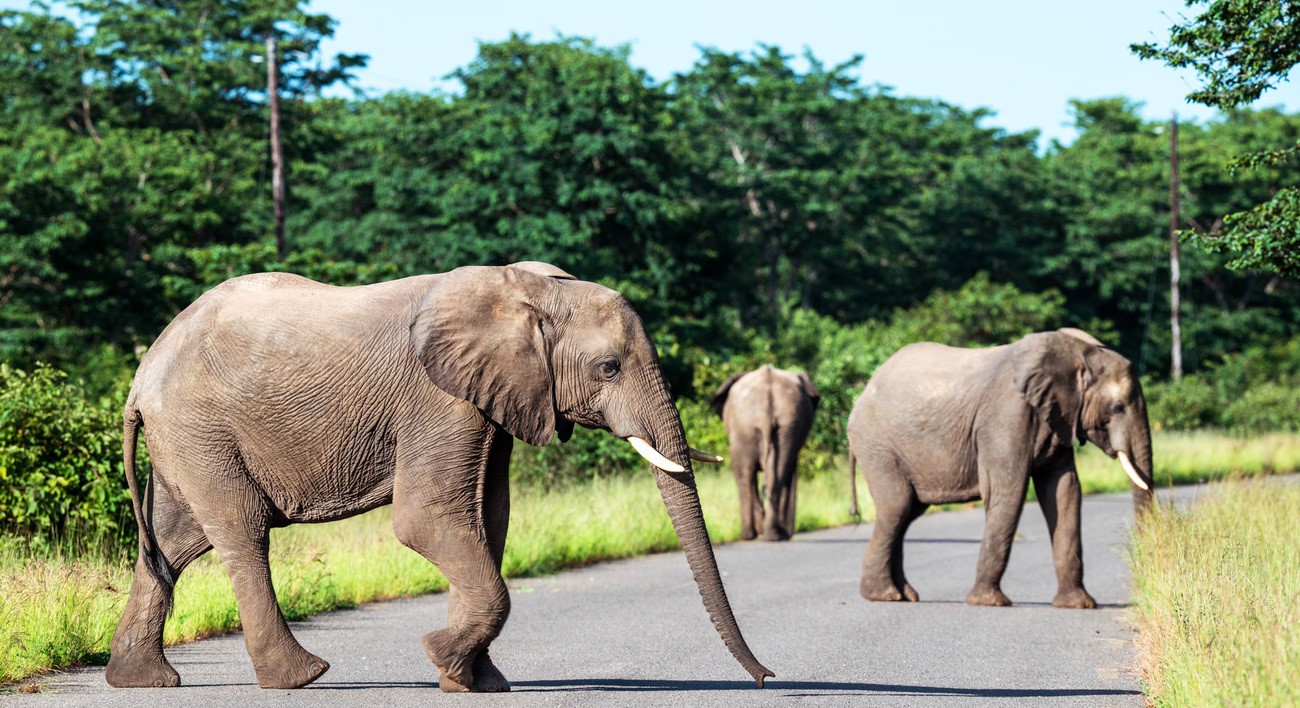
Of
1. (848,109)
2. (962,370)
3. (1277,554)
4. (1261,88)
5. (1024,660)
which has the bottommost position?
(1024,660)

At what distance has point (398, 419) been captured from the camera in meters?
7.77

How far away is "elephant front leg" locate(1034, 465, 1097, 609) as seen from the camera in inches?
500

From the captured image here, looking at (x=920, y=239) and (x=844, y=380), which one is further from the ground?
(x=920, y=239)

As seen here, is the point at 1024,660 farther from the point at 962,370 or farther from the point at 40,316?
the point at 40,316

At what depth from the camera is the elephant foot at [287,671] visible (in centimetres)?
771

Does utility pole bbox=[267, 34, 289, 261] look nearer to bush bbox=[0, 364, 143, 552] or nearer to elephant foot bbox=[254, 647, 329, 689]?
bush bbox=[0, 364, 143, 552]

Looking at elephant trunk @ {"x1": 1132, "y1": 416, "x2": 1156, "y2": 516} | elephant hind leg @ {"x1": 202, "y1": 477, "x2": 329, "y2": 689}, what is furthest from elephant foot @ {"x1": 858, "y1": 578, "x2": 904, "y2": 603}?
elephant hind leg @ {"x1": 202, "y1": 477, "x2": 329, "y2": 689}

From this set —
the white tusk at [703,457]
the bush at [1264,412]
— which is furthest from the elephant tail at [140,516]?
the bush at [1264,412]

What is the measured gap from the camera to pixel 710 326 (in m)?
37.3

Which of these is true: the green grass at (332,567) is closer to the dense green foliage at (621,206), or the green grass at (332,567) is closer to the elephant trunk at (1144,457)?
the dense green foliage at (621,206)

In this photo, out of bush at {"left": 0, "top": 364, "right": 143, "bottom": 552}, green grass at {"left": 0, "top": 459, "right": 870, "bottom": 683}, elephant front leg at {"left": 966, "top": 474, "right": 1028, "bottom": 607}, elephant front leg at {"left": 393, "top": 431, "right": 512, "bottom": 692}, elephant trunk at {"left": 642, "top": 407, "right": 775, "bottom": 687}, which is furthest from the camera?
elephant front leg at {"left": 966, "top": 474, "right": 1028, "bottom": 607}

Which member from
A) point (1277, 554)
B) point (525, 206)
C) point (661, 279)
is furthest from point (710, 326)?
point (1277, 554)

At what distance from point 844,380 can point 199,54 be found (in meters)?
24.0

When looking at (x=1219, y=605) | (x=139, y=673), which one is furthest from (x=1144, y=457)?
(x=139, y=673)
